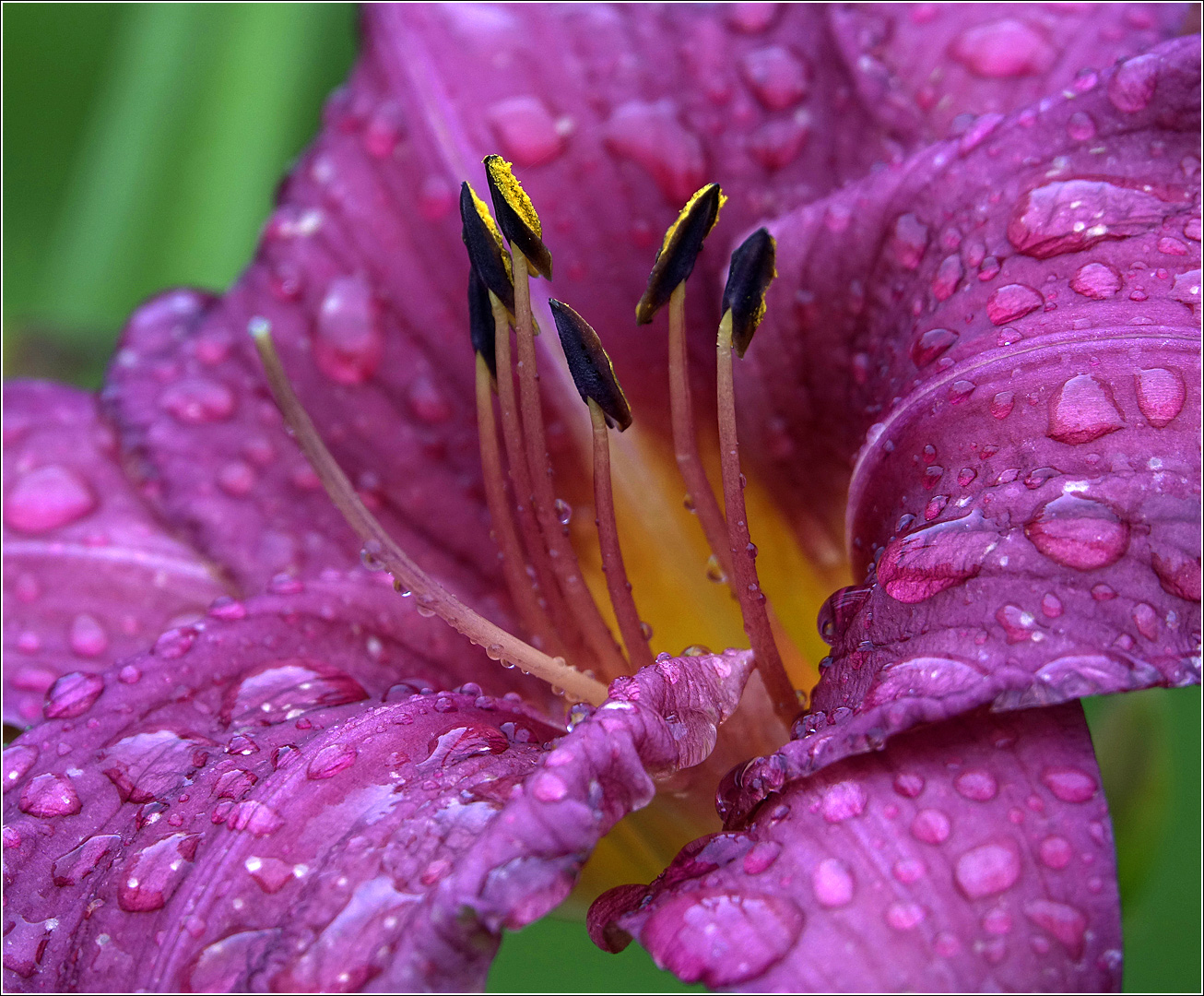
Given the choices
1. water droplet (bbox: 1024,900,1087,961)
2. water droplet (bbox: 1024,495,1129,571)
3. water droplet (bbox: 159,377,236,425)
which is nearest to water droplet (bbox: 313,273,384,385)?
water droplet (bbox: 159,377,236,425)

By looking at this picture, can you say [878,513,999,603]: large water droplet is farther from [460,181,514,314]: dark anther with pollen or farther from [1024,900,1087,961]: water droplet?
[460,181,514,314]: dark anther with pollen

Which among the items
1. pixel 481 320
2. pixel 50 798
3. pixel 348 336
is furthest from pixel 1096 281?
pixel 50 798

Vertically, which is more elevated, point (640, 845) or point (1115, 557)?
point (1115, 557)

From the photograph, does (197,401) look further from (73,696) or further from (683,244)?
(683,244)

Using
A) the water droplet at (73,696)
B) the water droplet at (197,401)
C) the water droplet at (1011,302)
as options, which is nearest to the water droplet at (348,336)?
the water droplet at (197,401)

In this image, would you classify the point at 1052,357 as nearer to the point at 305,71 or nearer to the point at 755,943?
the point at 755,943

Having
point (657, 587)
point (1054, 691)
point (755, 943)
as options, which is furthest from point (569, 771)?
point (657, 587)

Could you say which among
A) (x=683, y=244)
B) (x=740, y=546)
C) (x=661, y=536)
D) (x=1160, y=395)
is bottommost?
(x=661, y=536)
